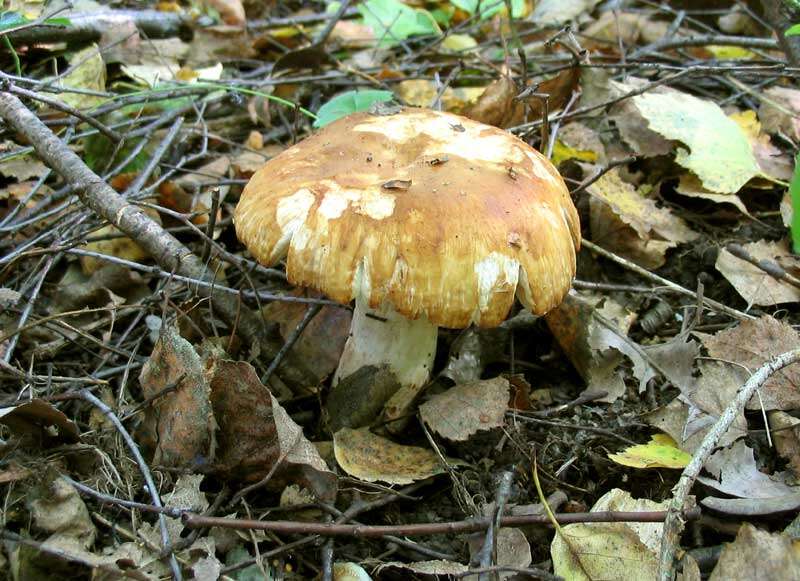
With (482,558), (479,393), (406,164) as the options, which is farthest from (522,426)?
(406,164)

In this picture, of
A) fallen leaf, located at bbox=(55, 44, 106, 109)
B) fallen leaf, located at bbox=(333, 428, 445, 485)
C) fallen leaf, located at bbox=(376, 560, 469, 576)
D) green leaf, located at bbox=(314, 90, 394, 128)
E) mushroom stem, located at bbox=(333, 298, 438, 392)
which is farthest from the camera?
fallen leaf, located at bbox=(55, 44, 106, 109)

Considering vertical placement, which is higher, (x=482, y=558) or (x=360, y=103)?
(x=360, y=103)

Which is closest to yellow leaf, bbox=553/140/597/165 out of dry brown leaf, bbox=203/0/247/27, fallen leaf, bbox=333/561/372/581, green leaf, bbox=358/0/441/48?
green leaf, bbox=358/0/441/48

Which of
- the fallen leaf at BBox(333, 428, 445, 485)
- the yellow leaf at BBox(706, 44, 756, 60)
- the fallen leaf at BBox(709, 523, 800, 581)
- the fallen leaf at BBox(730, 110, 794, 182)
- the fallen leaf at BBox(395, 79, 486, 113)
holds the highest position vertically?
the fallen leaf at BBox(395, 79, 486, 113)

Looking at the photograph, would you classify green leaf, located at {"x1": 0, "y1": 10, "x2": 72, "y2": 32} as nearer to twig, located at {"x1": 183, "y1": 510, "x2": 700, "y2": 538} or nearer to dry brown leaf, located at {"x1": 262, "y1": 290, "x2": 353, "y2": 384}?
dry brown leaf, located at {"x1": 262, "y1": 290, "x2": 353, "y2": 384}

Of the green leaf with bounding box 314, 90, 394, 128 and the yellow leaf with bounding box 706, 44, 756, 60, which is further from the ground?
the green leaf with bounding box 314, 90, 394, 128

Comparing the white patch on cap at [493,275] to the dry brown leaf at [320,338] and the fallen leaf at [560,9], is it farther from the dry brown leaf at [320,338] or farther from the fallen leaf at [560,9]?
the fallen leaf at [560,9]

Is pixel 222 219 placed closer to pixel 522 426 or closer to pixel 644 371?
pixel 522 426

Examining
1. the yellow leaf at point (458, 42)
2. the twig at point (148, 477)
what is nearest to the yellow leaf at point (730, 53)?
the yellow leaf at point (458, 42)
